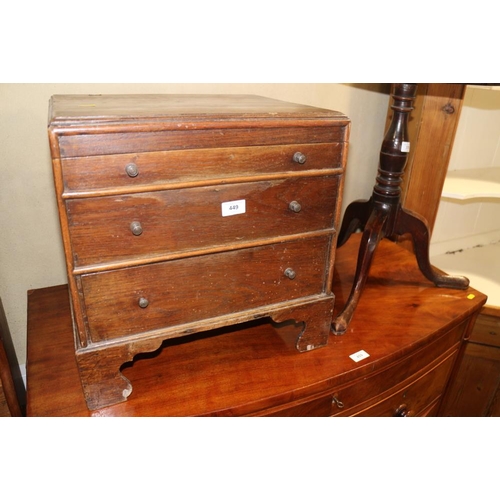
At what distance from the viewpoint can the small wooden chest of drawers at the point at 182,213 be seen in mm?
792

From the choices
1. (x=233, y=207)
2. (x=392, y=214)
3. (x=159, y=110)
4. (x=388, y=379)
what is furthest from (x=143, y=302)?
(x=392, y=214)

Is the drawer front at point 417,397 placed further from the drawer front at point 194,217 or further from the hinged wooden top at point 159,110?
the hinged wooden top at point 159,110

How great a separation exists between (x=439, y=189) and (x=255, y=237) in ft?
3.40

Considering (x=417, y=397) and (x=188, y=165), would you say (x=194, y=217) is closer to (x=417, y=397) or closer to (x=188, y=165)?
(x=188, y=165)

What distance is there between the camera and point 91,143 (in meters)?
0.76

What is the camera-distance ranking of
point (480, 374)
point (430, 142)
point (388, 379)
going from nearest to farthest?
point (388, 379)
point (430, 142)
point (480, 374)

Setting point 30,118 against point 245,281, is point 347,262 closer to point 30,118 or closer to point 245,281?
point 245,281

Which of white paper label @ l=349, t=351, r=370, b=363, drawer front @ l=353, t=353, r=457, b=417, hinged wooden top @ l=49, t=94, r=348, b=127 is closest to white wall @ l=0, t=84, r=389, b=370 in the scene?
hinged wooden top @ l=49, t=94, r=348, b=127

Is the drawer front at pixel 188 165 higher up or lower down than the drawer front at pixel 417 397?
higher up

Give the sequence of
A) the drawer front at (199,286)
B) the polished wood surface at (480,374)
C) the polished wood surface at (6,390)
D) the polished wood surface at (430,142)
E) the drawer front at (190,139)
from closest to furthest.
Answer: the drawer front at (190,139) → the drawer front at (199,286) → the polished wood surface at (6,390) → the polished wood surface at (430,142) → the polished wood surface at (480,374)

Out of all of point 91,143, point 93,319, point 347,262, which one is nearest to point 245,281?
point 93,319

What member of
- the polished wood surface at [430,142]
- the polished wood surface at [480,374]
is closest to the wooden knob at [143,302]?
the polished wood surface at [430,142]

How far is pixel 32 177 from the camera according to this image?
1.28 meters

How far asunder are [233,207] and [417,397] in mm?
987
